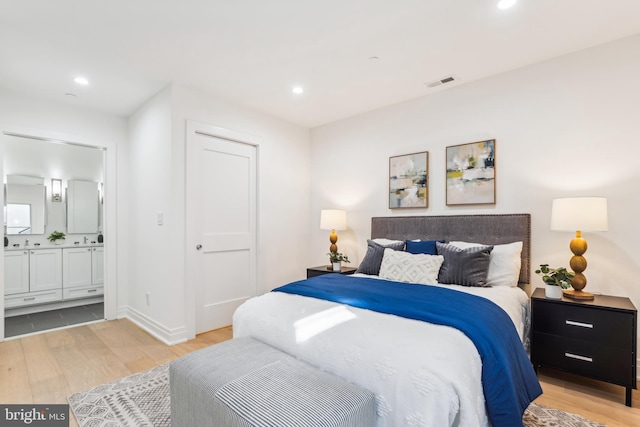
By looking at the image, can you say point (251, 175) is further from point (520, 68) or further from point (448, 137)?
point (520, 68)

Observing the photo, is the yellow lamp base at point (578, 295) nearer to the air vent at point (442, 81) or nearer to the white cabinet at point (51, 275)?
the air vent at point (442, 81)

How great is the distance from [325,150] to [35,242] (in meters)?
4.42

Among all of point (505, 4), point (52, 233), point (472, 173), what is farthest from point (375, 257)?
point (52, 233)

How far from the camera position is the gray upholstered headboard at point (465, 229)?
2.87 m

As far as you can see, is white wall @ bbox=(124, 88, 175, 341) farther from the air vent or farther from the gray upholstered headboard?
the air vent

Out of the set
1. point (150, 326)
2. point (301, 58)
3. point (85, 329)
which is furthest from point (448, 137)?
point (85, 329)

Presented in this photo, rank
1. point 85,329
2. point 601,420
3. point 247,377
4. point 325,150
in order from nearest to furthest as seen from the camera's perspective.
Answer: point 247,377 → point 601,420 → point 85,329 → point 325,150

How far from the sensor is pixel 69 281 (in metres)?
4.86

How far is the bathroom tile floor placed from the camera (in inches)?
146

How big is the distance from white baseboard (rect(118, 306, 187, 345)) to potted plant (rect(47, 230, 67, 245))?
192 cm

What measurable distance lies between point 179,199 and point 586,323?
3508 millimetres

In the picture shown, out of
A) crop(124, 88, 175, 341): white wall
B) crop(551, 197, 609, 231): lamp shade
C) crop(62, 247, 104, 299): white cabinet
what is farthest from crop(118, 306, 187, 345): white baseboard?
crop(551, 197, 609, 231): lamp shade

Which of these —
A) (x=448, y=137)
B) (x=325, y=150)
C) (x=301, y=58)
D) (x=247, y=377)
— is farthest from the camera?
(x=325, y=150)

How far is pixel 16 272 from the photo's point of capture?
4.43 m
